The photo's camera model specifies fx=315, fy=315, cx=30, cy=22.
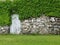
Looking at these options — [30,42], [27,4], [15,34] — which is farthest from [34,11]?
[30,42]

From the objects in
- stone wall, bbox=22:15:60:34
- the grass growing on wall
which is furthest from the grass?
the grass growing on wall

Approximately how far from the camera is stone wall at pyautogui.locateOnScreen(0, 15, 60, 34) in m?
21.5

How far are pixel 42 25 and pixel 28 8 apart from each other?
1.52m

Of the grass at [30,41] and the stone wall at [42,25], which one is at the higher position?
the stone wall at [42,25]

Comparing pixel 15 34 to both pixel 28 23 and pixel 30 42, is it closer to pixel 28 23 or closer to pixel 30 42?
pixel 28 23

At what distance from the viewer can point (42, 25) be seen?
70.6 ft

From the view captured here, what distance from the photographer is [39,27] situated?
848 inches

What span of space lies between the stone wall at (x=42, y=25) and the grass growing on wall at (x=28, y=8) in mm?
341

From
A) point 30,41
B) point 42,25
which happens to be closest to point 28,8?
point 42,25

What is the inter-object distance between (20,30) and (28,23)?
761 mm

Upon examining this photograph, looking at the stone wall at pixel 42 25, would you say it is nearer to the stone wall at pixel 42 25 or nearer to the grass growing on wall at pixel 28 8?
the stone wall at pixel 42 25

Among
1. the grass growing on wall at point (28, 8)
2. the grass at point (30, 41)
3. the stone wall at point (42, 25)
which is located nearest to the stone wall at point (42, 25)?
the stone wall at point (42, 25)

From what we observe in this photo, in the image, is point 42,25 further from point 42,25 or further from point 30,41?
point 30,41

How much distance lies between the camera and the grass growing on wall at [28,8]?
21.6 m
